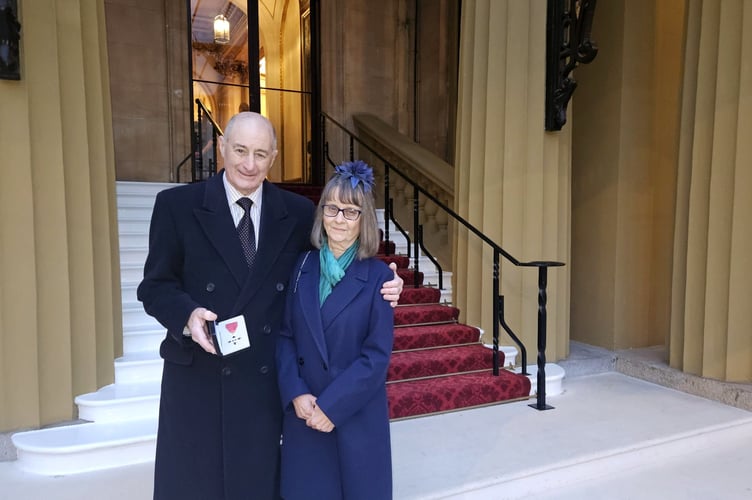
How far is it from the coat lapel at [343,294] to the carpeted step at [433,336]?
273 centimetres

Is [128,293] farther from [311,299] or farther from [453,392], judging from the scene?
[311,299]

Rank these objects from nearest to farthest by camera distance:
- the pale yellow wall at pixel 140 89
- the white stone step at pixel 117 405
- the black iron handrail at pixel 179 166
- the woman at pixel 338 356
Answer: the woman at pixel 338 356 < the white stone step at pixel 117 405 < the pale yellow wall at pixel 140 89 < the black iron handrail at pixel 179 166

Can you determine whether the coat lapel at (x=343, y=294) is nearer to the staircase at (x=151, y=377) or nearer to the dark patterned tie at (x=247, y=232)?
the dark patterned tie at (x=247, y=232)

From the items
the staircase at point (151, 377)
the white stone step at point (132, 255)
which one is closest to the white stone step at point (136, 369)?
the staircase at point (151, 377)

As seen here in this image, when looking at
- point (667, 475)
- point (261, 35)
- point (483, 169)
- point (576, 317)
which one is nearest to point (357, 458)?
point (667, 475)

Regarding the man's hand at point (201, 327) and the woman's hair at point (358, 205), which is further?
the woman's hair at point (358, 205)

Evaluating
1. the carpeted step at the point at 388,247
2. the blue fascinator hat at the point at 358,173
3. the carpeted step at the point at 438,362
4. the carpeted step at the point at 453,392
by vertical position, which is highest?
the blue fascinator hat at the point at 358,173

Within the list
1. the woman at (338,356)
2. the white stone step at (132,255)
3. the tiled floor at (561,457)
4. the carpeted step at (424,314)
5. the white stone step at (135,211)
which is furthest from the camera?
the white stone step at (135,211)

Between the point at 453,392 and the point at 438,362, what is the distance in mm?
351

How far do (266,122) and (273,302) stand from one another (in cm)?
56

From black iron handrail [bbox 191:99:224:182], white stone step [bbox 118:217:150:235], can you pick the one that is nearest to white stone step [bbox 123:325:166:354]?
white stone step [bbox 118:217:150:235]

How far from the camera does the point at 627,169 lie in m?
5.09

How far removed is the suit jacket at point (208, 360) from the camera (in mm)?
1566

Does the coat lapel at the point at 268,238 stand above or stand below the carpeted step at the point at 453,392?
above
